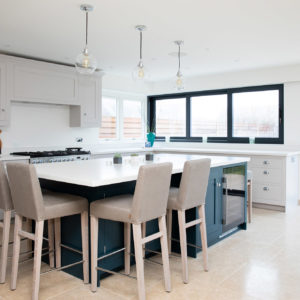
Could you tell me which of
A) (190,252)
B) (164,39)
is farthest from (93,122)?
(190,252)

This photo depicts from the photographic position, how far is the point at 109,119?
7070mm

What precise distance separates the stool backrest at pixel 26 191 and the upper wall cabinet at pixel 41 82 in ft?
9.02

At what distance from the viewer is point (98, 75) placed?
602cm

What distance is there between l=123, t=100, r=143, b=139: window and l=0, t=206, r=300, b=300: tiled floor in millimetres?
4260

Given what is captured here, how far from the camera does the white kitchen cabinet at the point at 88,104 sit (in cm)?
581

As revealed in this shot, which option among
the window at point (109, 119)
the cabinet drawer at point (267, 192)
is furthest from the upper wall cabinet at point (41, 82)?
the cabinet drawer at point (267, 192)

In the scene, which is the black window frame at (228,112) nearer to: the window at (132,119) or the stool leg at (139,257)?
the window at (132,119)

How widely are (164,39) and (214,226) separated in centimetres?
233

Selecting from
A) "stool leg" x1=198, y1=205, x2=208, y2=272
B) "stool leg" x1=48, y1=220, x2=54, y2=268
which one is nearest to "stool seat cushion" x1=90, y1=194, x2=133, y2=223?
"stool leg" x1=48, y1=220, x2=54, y2=268

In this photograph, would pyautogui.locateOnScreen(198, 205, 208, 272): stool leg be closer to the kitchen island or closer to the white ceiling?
the kitchen island

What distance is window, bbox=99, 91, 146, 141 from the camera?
6988 mm

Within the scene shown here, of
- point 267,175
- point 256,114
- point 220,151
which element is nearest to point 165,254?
point 267,175

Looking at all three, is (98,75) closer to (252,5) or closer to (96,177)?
(252,5)

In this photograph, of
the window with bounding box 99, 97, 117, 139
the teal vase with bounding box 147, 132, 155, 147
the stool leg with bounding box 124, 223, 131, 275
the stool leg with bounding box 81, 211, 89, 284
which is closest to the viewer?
the stool leg with bounding box 81, 211, 89, 284
